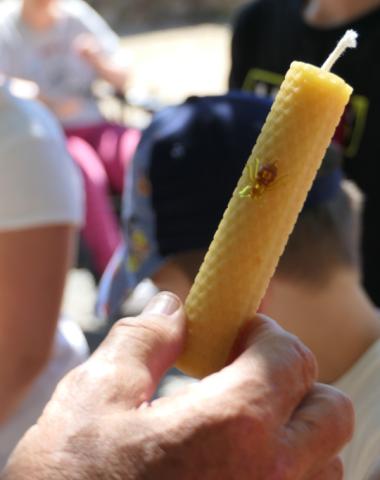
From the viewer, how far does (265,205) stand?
73 centimetres

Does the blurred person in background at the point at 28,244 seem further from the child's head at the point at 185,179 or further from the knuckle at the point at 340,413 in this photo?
the knuckle at the point at 340,413

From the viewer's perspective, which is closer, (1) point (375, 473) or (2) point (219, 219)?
(1) point (375, 473)

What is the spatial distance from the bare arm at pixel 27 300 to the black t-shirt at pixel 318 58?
2.54ft

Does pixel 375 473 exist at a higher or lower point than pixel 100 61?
higher

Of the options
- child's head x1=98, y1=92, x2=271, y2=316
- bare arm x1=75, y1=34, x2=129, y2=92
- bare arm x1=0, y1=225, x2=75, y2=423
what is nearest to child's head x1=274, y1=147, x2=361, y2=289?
child's head x1=98, y1=92, x2=271, y2=316

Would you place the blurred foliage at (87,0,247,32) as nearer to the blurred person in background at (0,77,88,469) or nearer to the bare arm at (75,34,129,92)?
the bare arm at (75,34,129,92)

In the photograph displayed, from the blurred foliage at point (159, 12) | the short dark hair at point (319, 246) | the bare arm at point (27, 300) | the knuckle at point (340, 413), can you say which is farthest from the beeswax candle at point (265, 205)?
the blurred foliage at point (159, 12)

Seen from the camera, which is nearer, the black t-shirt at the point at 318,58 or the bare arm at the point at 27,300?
the bare arm at the point at 27,300

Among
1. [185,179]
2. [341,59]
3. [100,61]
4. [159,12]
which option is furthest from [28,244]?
[159,12]

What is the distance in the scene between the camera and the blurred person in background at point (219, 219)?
1.33 meters

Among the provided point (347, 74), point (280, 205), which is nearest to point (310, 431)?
point (280, 205)

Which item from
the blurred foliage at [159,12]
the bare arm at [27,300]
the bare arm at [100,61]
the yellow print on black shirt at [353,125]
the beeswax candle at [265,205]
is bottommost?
the blurred foliage at [159,12]

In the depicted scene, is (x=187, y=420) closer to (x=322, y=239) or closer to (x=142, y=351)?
(x=142, y=351)

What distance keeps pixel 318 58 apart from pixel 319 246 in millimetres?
717
